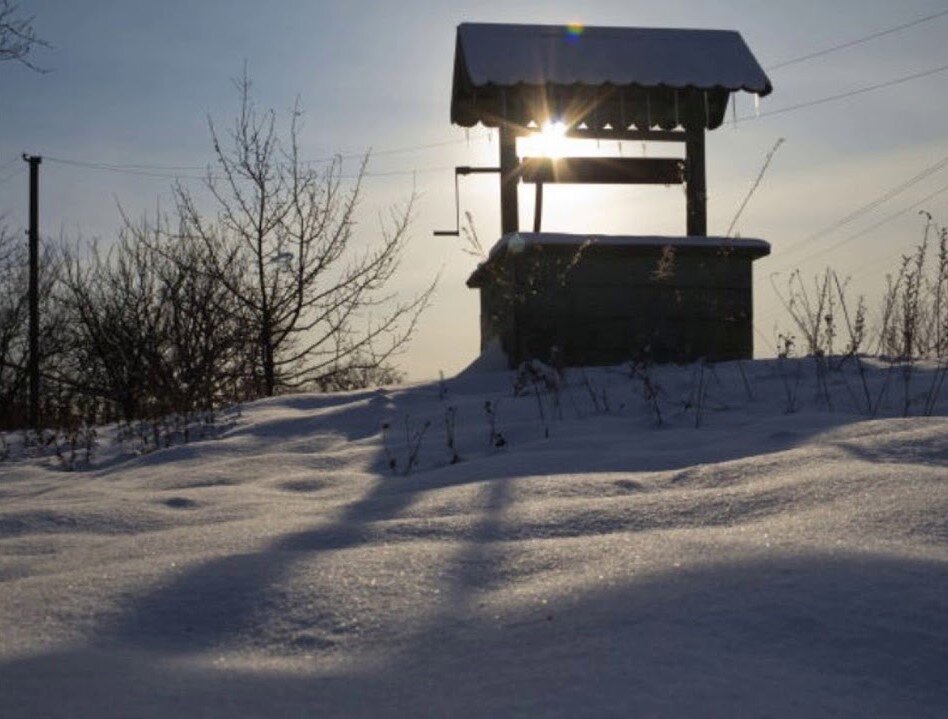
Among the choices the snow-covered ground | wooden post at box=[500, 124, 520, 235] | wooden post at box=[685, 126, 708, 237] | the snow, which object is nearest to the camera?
the snow-covered ground

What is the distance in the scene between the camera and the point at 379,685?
150 centimetres

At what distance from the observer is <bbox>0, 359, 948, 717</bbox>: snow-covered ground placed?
145 cm

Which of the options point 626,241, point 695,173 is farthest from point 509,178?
point 626,241

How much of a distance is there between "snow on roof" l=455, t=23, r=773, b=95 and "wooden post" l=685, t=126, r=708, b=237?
0.40m

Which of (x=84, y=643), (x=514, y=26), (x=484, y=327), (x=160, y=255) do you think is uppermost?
(x=514, y=26)

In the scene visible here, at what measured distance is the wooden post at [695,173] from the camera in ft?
26.4

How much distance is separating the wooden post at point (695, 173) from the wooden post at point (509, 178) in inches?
56.0

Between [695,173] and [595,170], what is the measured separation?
83 cm

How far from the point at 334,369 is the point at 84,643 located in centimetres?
1114

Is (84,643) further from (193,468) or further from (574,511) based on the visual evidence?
(193,468)

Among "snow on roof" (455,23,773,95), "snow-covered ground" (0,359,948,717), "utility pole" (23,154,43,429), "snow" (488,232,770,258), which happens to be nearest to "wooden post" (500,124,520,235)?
"snow on roof" (455,23,773,95)

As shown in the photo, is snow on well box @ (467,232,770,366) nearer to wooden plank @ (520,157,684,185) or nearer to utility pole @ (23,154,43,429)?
wooden plank @ (520,157,684,185)

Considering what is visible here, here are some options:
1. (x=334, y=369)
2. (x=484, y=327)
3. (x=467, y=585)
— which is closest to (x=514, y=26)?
(x=484, y=327)

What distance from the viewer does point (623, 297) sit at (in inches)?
273
